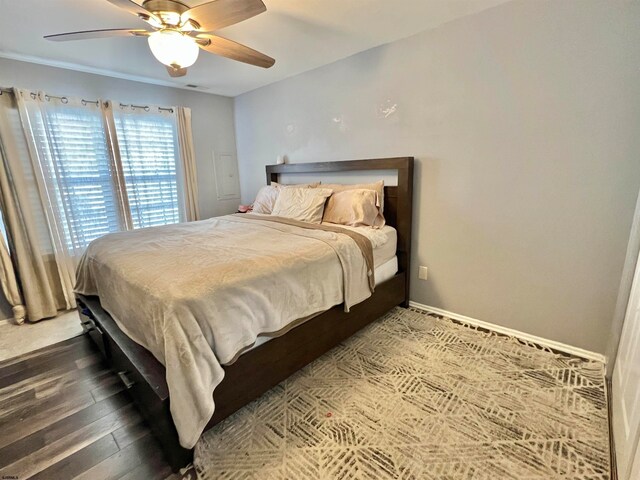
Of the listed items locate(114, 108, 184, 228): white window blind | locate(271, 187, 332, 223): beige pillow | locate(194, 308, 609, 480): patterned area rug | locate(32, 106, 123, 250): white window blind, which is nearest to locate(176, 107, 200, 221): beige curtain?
locate(114, 108, 184, 228): white window blind

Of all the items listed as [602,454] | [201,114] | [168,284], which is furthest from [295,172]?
[602,454]

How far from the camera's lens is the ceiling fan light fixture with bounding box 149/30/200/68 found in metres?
1.62

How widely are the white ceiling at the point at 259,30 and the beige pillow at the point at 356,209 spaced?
1.26 meters

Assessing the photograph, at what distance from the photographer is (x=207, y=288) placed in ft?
4.49

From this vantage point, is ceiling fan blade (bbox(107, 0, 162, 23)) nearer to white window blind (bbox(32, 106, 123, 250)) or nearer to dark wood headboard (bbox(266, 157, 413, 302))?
dark wood headboard (bbox(266, 157, 413, 302))

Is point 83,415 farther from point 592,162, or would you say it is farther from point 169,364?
point 592,162

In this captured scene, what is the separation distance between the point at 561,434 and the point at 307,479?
1.23m

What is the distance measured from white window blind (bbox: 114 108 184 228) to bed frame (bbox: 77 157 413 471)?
1456mm

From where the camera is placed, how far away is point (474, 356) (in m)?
2.03

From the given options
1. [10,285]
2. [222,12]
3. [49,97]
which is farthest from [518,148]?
[10,285]

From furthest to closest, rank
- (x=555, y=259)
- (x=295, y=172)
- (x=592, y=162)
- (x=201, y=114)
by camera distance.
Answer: (x=201, y=114)
(x=295, y=172)
(x=555, y=259)
(x=592, y=162)

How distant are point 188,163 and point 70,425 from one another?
295 centimetres

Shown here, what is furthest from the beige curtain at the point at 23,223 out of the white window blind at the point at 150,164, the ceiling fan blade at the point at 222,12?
the ceiling fan blade at the point at 222,12

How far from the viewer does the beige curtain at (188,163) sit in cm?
363
